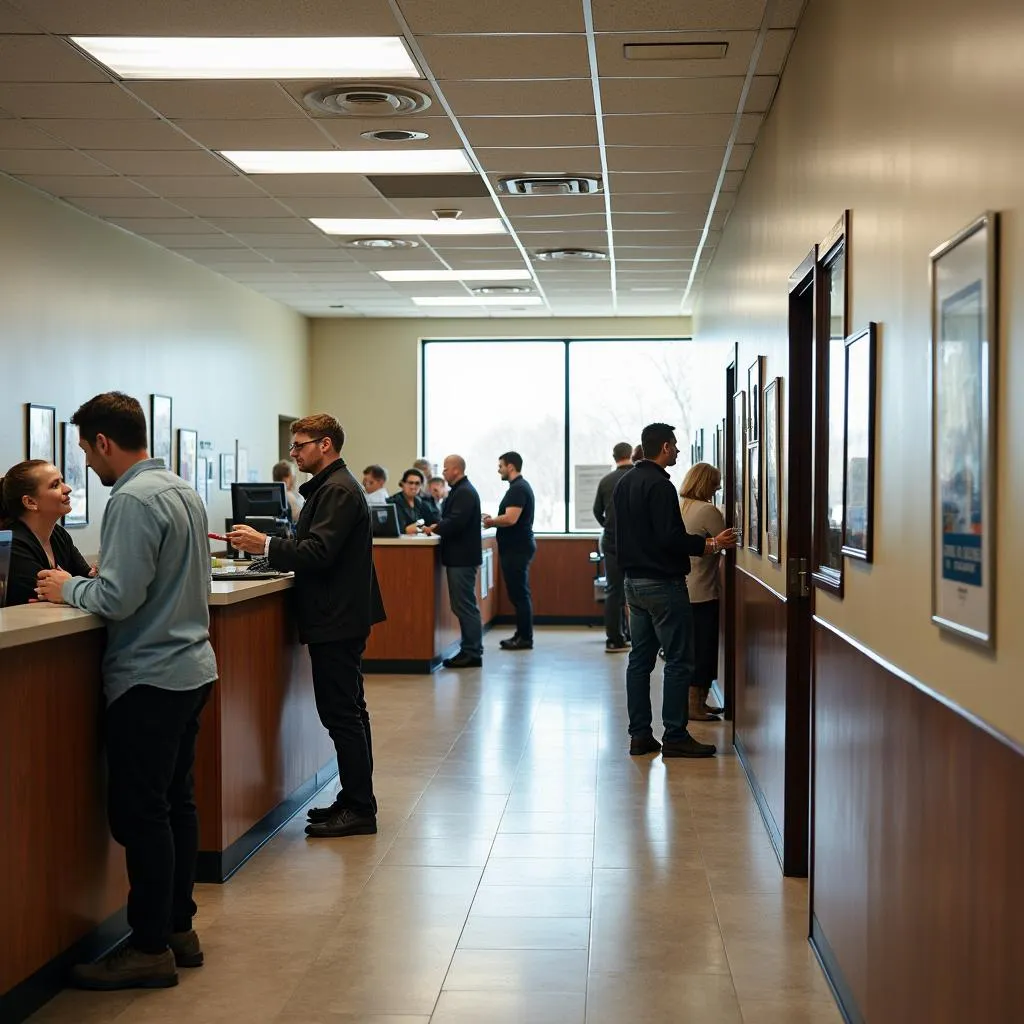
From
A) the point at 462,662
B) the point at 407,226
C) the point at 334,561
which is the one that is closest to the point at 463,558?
the point at 462,662

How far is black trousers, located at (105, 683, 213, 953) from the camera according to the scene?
11.9 ft

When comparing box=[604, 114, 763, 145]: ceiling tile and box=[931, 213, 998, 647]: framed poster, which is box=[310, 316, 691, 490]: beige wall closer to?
box=[604, 114, 763, 145]: ceiling tile

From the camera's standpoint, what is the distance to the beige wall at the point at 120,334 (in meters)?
7.49

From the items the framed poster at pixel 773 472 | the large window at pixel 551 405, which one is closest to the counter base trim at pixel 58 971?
the framed poster at pixel 773 472

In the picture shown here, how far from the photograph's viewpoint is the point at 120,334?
8.95 metres

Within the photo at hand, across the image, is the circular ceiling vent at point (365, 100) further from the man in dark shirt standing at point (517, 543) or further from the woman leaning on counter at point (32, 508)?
the man in dark shirt standing at point (517, 543)

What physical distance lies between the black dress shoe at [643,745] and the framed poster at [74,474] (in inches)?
143

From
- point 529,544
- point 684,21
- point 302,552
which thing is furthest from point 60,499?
point 529,544

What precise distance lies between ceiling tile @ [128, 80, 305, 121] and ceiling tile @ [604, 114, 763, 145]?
1.52m

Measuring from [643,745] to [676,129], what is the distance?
3.12 meters

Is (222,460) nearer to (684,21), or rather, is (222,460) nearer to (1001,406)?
(684,21)

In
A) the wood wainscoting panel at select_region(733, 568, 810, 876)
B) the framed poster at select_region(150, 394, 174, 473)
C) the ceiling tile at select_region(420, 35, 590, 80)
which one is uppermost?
the ceiling tile at select_region(420, 35, 590, 80)

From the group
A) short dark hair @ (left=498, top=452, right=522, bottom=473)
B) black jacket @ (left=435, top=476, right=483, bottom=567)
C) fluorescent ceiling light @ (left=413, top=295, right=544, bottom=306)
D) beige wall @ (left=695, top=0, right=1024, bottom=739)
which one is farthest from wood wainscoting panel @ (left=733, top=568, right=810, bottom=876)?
fluorescent ceiling light @ (left=413, top=295, right=544, bottom=306)

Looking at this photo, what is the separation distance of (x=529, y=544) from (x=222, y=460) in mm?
2770
